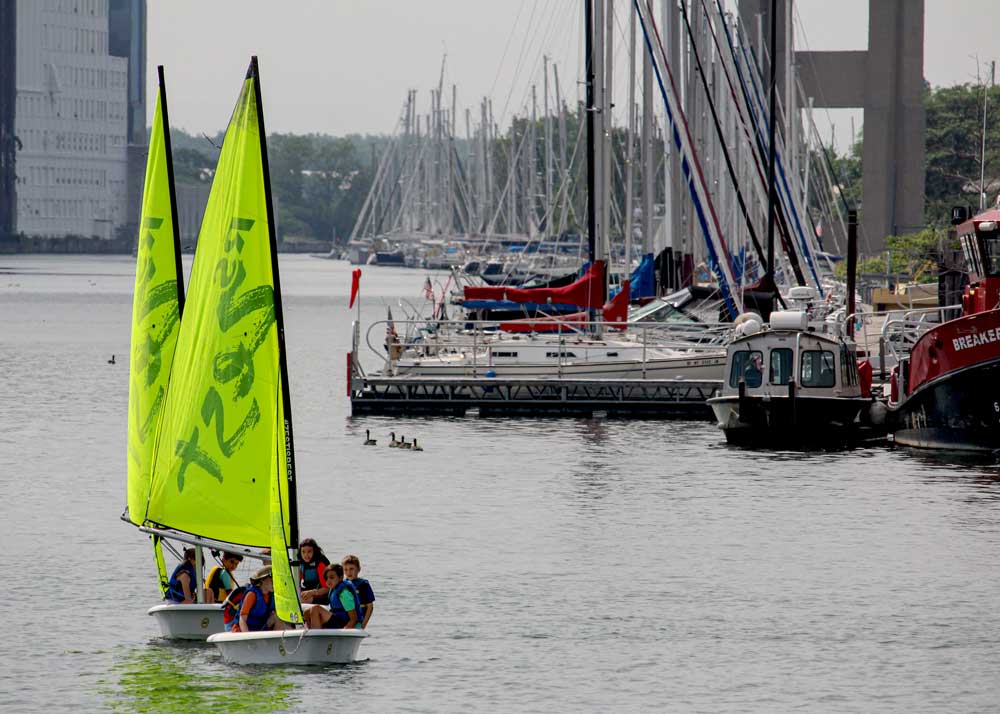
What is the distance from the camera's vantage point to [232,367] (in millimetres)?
23297

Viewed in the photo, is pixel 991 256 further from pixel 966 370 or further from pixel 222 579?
pixel 222 579

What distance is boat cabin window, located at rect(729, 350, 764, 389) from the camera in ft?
146

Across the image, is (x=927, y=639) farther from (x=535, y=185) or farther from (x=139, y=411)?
(x=535, y=185)

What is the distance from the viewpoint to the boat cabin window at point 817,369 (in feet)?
145

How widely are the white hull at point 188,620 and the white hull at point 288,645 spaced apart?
1.31 metres

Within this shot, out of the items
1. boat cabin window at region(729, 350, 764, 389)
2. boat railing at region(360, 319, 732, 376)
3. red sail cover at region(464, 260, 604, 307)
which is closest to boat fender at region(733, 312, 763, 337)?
boat cabin window at region(729, 350, 764, 389)

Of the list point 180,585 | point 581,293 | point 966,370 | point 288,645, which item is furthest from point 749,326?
point 288,645

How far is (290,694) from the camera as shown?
884 inches

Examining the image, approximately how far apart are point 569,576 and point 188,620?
7617mm

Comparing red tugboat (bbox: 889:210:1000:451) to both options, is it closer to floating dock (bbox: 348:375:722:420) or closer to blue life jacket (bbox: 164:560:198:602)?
floating dock (bbox: 348:375:722:420)

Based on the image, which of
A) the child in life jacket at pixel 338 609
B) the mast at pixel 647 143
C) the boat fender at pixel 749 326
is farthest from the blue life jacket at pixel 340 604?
the mast at pixel 647 143

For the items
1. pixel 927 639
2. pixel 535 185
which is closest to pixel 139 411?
pixel 927 639

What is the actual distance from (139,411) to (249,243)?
15.7 ft

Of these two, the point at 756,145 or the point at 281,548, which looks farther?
the point at 756,145
